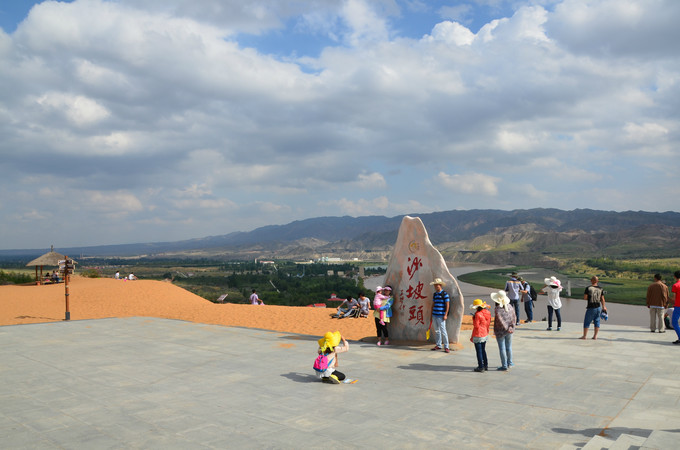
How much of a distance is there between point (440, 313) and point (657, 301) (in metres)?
6.88

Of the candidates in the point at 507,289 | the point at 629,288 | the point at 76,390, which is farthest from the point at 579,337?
the point at 629,288

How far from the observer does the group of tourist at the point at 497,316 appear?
949 centimetres

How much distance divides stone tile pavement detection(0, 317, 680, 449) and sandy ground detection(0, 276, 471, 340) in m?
6.11

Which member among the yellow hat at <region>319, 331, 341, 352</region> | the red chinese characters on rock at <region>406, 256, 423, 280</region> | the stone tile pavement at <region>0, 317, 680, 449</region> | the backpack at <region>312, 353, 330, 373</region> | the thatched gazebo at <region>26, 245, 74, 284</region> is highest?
the red chinese characters on rock at <region>406, 256, 423, 280</region>

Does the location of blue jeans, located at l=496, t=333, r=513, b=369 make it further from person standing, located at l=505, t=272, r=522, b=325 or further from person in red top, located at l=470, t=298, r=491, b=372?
person standing, located at l=505, t=272, r=522, b=325

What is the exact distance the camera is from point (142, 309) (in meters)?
26.1

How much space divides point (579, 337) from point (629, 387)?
5.68 m

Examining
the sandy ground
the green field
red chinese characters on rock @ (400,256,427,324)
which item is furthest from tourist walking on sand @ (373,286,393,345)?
the green field

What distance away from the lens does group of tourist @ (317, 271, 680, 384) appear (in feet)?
31.1

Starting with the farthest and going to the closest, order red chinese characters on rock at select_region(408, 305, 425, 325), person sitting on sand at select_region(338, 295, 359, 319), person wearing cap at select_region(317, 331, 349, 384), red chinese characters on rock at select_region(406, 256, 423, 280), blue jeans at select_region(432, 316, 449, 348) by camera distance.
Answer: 1. person sitting on sand at select_region(338, 295, 359, 319)
2. red chinese characters on rock at select_region(406, 256, 423, 280)
3. red chinese characters on rock at select_region(408, 305, 425, 325)
4. blue jeans at select_region(432, 316, 449, 348)
5. person wearing cap at select_region(317, 331, 349, 384)

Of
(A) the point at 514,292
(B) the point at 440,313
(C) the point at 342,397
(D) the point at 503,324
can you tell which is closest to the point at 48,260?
(A) the point at 514,292

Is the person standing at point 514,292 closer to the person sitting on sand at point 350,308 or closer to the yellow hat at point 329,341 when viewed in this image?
the person sitting on sand at point 350,308

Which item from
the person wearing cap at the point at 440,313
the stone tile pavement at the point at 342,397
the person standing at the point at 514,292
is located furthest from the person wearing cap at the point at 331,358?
the person standing at the point at 514,292

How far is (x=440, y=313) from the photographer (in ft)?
38.6
